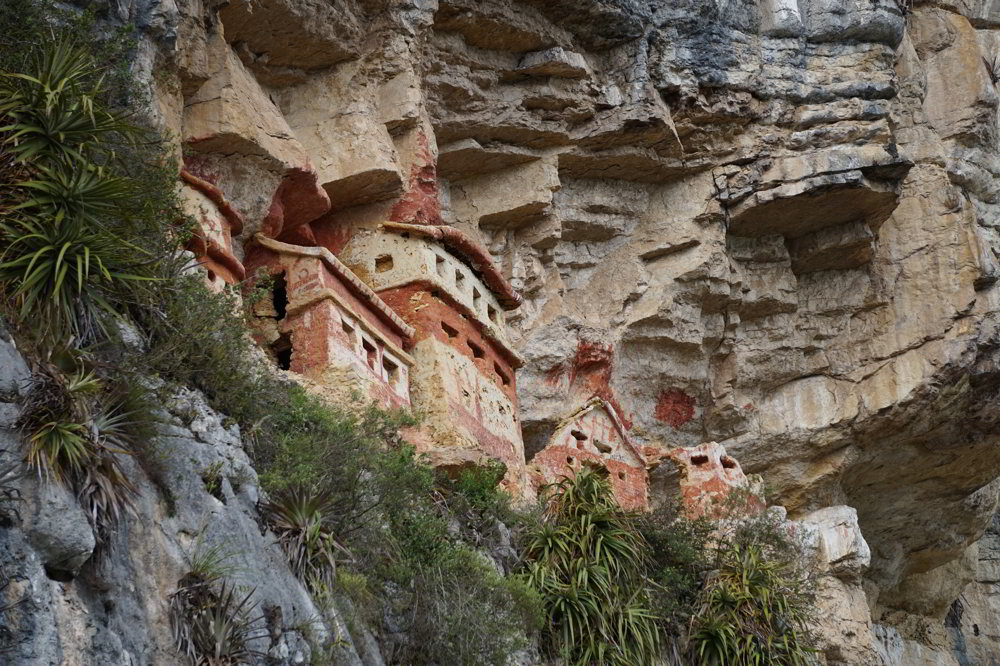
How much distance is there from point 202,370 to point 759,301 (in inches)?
659

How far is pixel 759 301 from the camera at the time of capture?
2919cm

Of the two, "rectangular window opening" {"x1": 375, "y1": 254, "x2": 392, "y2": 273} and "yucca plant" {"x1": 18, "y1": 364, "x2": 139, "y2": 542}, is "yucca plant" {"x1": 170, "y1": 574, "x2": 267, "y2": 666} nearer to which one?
"yucca plant" {"x1": 18, "y1": 364, "x2": 139, "y2": 542}

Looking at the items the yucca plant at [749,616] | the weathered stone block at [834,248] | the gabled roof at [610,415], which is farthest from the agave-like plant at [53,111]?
the weathered stone block at [834,248]

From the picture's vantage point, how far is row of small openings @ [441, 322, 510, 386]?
22.1m

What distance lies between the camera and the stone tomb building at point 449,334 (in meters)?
20.9

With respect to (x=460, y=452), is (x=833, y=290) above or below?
above

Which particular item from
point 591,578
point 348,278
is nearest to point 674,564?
point 591,578

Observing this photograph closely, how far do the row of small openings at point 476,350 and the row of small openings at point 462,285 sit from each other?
68 cm

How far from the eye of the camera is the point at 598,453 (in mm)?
22734

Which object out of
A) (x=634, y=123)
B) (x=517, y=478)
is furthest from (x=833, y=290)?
(x=517, y=478)

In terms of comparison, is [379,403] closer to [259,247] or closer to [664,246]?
[259,247]

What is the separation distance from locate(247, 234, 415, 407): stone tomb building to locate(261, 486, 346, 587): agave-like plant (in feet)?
15.4

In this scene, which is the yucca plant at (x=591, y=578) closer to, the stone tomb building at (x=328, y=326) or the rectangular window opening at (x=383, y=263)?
the stone tomb building at (x=328, y=326)

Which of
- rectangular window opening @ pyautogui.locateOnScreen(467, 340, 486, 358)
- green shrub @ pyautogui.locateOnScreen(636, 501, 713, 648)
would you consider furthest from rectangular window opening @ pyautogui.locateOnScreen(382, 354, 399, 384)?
green shrub @ pyautogui.locateOnScreen(636, 501, 713, 648)
